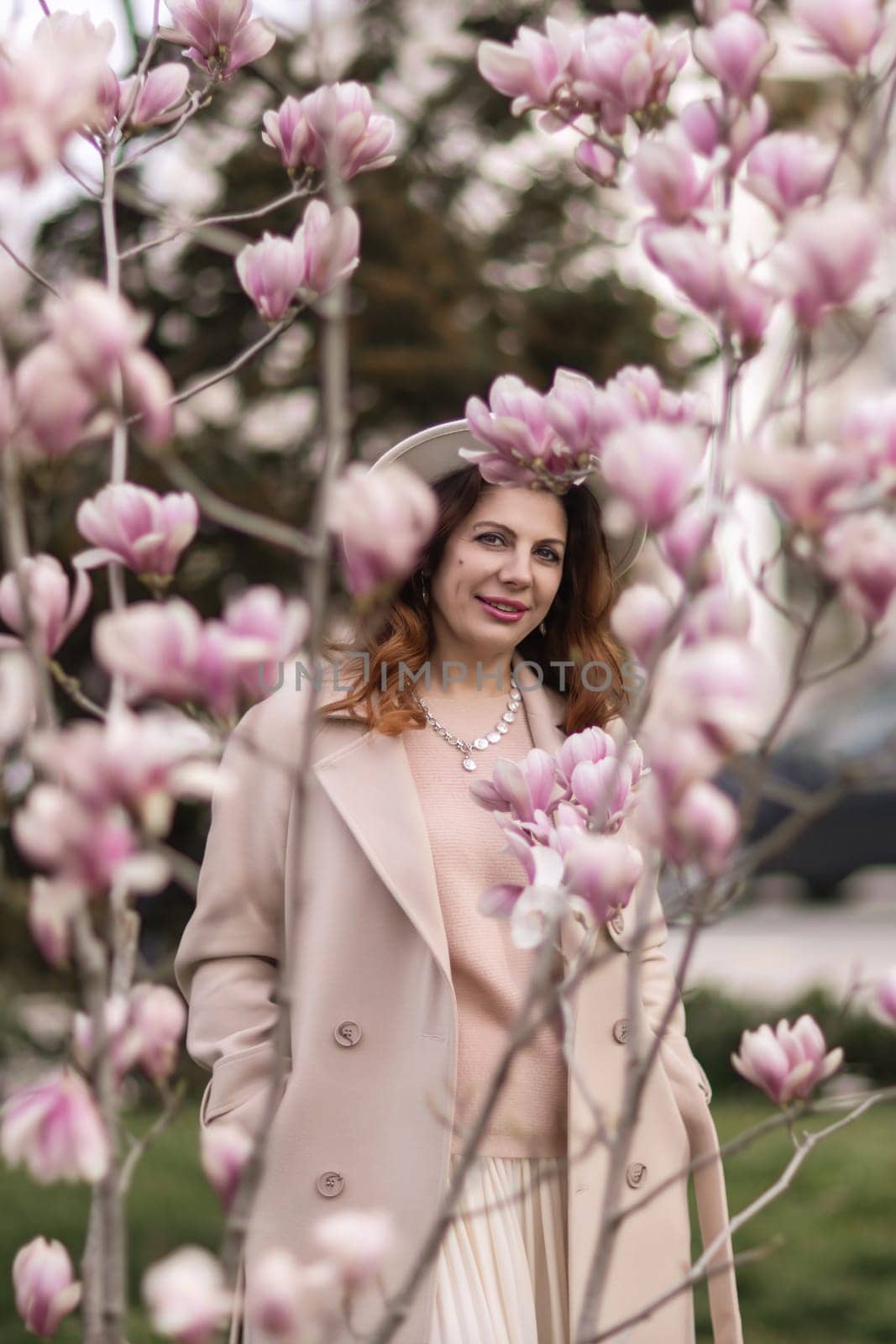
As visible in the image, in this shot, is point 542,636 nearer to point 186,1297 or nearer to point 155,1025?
point 155,1025

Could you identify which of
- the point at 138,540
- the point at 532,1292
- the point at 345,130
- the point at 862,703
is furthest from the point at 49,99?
the point at 862,703

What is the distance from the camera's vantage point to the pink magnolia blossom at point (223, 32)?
157 cm

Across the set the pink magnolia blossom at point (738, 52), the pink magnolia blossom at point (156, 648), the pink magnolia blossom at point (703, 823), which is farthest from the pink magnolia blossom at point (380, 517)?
the pink magnolia blossom at point (738, 52)

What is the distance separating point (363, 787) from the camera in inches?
81.5

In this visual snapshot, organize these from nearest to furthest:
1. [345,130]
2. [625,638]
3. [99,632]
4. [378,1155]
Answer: [99,632] < [625,638] < [345,130] < [378,1155]

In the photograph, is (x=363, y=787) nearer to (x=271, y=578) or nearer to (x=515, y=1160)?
(x=515, y=1160)

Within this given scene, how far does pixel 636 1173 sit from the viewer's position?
6.80 feet

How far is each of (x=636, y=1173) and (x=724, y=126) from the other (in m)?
1.39

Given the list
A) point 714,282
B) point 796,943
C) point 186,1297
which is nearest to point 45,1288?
point 186,1297

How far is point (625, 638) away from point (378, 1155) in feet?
3.51

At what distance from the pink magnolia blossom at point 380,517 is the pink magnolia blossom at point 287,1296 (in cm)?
38

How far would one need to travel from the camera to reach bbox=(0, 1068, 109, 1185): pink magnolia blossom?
0.92m

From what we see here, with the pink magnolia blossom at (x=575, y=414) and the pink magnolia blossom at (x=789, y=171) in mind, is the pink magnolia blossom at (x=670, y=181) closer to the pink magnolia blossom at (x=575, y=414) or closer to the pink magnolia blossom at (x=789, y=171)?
the pink magnolia blossom at (x=789, y=171)

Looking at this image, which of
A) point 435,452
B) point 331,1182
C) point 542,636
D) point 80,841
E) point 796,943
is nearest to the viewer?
point 80,841
